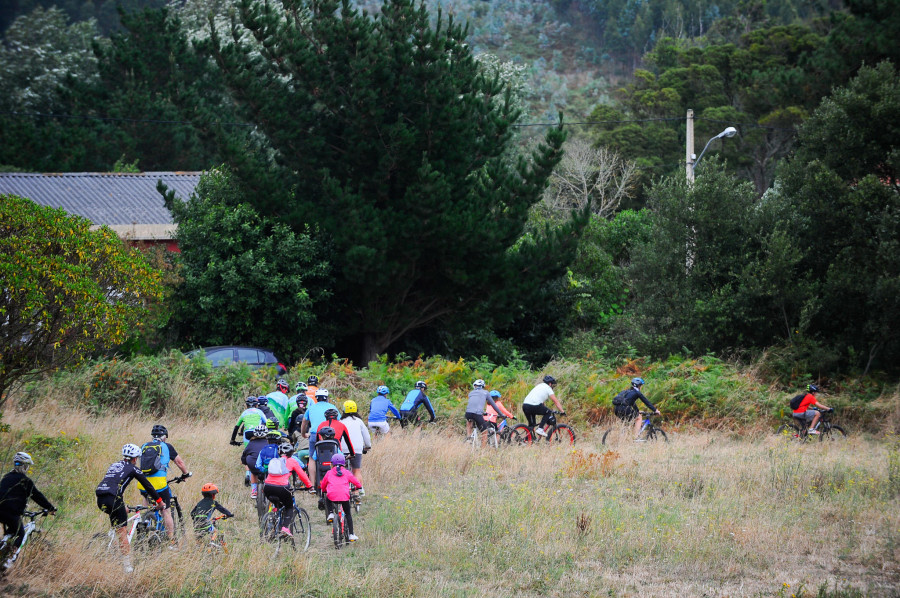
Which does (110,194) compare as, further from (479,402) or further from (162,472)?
(162,472)

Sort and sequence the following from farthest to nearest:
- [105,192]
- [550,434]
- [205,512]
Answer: [105,192] < [550,434] < [205,512]

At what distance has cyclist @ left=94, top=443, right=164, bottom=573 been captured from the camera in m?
8.91

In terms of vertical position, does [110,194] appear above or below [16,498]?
above

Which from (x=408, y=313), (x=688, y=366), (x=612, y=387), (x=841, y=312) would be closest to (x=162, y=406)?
(x=408, y=313)

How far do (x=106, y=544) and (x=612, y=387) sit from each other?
13.3 meters

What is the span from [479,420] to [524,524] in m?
5.48

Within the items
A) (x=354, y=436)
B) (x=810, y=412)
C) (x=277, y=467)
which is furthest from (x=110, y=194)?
(x=277, y=467)

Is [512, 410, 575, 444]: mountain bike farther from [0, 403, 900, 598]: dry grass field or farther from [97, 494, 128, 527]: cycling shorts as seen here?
[97, 494, 128, 527]: cycling shorts

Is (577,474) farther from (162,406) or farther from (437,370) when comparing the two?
(162,406)

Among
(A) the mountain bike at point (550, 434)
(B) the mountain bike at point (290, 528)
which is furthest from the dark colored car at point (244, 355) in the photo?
(B) the mountain bike at point (290, 528)

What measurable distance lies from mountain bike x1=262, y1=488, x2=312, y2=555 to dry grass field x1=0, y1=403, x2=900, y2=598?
1.04 ft

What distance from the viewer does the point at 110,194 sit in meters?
37.0

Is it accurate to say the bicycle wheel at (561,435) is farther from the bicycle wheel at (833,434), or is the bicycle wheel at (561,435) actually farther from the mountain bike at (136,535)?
the mountain bike at (136,535)

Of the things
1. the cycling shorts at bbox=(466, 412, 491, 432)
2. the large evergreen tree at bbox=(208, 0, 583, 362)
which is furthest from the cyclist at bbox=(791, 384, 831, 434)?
the large evergreen tree at bbox=(208, 0, 583, 362)
